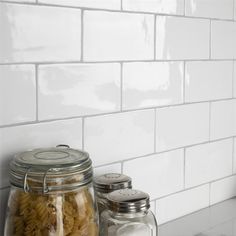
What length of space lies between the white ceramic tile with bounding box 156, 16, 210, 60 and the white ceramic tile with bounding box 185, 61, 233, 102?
3 centimetres

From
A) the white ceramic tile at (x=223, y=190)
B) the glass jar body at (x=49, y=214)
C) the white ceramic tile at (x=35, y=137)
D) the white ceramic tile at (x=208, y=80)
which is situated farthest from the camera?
the white ceramic tile at (x=223, y=190)

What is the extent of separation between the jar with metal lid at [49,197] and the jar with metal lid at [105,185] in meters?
0.13

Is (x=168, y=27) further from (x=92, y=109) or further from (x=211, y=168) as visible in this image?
(x=211, y=168)

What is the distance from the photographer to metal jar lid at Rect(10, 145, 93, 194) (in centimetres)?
75

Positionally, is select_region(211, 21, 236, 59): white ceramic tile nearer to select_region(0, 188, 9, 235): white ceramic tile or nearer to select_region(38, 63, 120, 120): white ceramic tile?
select_region(38, 63, 120, 120): white ceramic tile

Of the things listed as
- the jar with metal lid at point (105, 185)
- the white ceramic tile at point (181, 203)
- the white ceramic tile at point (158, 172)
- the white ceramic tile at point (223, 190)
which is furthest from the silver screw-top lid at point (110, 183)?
the white ceramic tile at point (223, 190)

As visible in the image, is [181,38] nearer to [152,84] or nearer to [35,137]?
[152,84]

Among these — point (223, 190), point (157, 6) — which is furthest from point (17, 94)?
point (223, 190)

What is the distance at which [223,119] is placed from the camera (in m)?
1.32

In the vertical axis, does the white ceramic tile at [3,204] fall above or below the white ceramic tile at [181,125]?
below

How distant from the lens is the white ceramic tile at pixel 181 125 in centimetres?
114

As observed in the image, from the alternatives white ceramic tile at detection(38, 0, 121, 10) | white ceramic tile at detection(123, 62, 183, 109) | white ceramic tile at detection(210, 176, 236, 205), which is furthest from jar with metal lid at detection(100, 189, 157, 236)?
white ceramic tile at detection(210, 176, 236, 205)

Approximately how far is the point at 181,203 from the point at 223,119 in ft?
0.82

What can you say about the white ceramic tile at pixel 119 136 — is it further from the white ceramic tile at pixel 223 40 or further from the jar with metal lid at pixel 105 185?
the white ceramic tile at pixel 223 40
